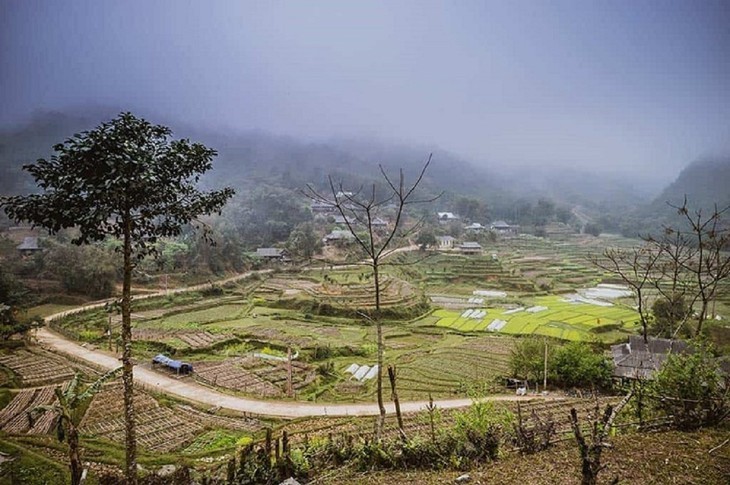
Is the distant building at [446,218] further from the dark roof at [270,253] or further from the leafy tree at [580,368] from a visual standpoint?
the leafy tree at [580,368]

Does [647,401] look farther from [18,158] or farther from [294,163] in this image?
[294,163]

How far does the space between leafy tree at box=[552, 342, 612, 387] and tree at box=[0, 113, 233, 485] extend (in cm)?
2197

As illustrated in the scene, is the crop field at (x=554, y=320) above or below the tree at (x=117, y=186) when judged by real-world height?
below

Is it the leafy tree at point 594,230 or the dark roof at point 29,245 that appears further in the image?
the leafy tree at point 594,230

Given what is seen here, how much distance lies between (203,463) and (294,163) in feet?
496

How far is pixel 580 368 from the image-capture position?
23.5 metres

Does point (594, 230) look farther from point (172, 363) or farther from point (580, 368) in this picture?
point (172, 363)

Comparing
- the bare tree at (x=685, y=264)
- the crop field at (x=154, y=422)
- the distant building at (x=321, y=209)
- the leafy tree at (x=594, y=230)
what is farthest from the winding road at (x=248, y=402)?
the leafy tree at (x=594, y=230)

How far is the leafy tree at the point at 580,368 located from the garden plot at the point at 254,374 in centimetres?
1395

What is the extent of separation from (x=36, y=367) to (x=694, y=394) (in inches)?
1127

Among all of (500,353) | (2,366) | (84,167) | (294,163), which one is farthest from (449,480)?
(294,163)

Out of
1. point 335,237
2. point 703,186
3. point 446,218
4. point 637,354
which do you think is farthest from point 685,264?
point 703,186

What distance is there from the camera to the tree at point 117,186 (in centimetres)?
794

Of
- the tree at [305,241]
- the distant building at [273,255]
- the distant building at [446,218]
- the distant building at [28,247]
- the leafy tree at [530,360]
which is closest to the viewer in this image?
the leafy tree at [530,360]
